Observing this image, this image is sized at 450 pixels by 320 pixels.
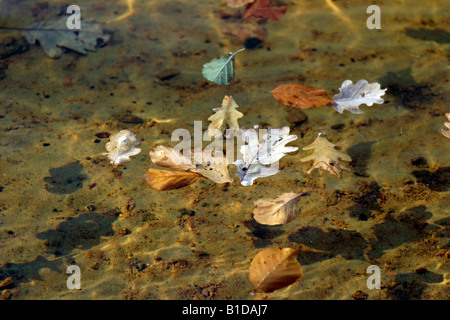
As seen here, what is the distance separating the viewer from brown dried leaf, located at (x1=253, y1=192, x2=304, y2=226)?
2123 millimetres

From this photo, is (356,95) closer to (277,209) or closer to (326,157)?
(326,157)

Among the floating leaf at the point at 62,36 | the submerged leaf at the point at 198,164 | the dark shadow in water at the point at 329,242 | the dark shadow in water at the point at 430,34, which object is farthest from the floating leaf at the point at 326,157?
the floating leaf at the point at 62,36

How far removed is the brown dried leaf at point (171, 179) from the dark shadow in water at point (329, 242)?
2.28ft

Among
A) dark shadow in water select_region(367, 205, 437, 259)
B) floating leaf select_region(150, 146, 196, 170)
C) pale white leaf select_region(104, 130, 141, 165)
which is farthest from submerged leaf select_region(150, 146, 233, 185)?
dark shadow in water select_region(367, 205, 437, 259)

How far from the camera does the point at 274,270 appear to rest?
6.33ft

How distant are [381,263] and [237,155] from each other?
1085 mm

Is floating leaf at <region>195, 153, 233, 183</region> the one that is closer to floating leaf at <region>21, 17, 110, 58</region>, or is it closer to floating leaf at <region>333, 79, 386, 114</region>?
floating leaf at <region>333, 79, 386, 114</region>

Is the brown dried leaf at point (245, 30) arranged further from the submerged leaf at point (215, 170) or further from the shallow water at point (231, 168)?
the submerged leaf at point (215, 170)

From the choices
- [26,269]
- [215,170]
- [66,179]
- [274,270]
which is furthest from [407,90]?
[26,269]

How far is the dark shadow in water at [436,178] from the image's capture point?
2.31 m

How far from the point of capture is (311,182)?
241 centimetres

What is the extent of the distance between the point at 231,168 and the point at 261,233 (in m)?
0.54

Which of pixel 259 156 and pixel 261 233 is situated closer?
pixel 261 233
